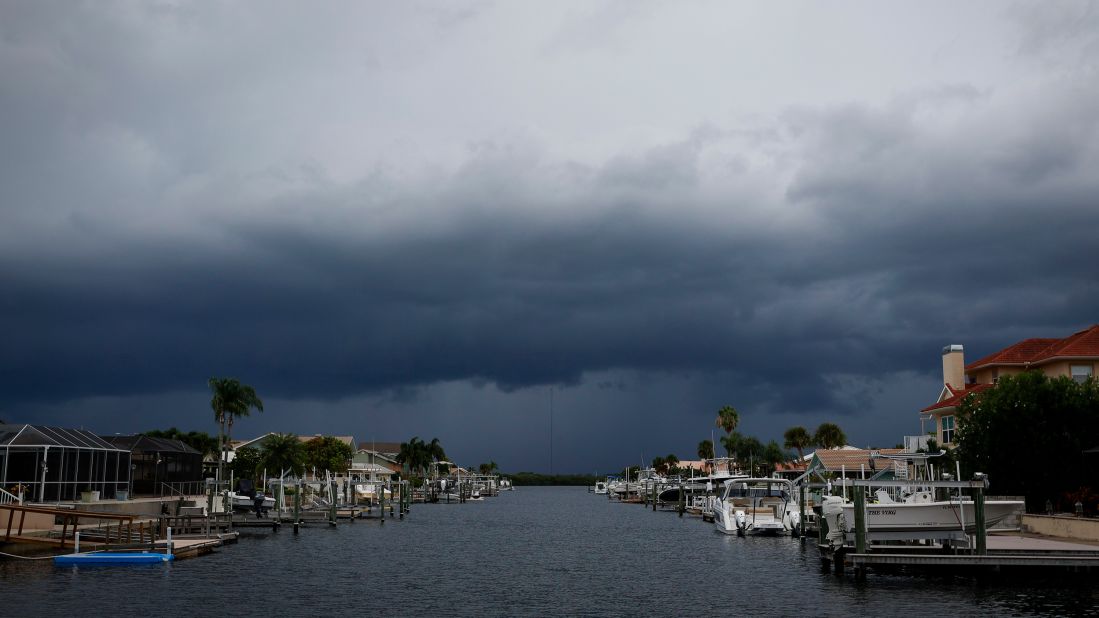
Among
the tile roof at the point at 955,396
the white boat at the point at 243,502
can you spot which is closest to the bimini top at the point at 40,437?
the white boat at the point at 243,502

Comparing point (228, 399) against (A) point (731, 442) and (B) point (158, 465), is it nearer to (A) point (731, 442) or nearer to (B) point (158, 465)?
(B) point (158, 465)

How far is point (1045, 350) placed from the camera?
78.7 meters

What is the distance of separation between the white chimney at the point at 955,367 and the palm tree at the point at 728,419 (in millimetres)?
79042

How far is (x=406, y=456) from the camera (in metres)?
193

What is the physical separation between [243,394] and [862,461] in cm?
7217

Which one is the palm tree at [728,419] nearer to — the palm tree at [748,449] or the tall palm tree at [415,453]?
the palm tree at [748,449]

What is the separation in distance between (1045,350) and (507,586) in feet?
188

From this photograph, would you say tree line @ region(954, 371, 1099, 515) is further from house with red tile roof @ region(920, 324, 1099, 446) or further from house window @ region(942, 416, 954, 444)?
house window @ region(942, 416, 954, 444)

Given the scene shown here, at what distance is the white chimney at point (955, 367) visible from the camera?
85.8 m

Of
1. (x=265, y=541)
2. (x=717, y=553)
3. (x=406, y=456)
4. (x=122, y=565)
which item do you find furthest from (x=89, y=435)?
(x=406, y=456)

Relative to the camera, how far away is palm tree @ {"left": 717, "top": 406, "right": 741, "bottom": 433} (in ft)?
541

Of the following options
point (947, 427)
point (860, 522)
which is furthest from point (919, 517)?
point (947, 427)

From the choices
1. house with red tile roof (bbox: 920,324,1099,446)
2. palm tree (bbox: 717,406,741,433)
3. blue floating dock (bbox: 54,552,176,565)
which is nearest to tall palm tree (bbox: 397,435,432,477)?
palm tree (bbox: 717,406,741,433)

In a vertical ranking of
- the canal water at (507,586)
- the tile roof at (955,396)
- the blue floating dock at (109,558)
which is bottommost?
the canal water at (507,586)
